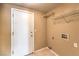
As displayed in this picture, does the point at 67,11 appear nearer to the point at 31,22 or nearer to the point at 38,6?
the point at 38,6

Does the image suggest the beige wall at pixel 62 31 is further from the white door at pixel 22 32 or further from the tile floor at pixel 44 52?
the white door at pixel 22 32

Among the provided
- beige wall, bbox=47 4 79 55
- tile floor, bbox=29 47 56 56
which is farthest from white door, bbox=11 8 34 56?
beige wall, bbox=47 4 79 55

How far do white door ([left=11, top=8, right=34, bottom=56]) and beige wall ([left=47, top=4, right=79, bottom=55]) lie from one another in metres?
0.30

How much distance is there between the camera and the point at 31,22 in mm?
1707

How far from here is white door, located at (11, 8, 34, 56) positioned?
1623mm

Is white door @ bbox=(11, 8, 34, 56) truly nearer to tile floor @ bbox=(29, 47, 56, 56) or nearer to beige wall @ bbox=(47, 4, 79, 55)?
tile floor @ bbox=(29, 47, 56, 56)

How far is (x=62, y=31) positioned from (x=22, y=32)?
652mm

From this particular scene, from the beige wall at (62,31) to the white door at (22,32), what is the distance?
0.30 meters

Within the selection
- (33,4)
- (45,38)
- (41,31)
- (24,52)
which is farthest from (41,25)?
(24,52)

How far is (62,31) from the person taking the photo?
1.65 meters

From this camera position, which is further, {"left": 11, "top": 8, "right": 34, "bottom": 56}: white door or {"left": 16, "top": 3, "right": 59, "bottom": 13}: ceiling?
{"left": 11, "top": 8, "right": 34, "bottom": 56}: white door

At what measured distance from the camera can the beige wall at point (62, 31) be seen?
1.56m

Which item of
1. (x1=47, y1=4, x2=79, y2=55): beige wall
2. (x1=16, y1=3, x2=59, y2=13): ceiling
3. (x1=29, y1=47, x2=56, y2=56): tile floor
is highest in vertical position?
(x1=16, y1=3, x2=59, y2=13): ceiling

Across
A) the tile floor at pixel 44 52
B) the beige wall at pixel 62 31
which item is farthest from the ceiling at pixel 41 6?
the tile floor at pixel 44 52
